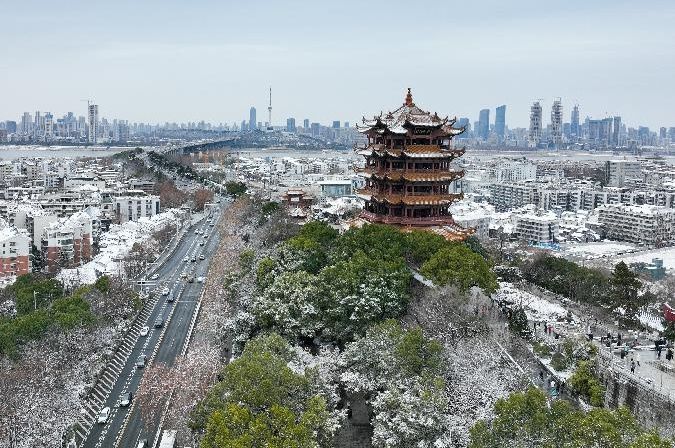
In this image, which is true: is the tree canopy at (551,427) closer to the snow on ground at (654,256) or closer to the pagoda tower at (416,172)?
the pagoda tower at (416,172)

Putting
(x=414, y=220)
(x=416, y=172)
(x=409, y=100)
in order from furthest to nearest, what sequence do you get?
(x=409, y=100) < (x=414, y=220) < (x=416, y=172)

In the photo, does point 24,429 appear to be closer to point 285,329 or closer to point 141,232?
point 285,329

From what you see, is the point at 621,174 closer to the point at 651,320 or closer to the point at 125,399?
the point at 651,320

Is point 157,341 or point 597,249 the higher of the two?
point 597,249

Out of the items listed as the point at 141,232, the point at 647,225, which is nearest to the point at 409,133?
the point at 141,232

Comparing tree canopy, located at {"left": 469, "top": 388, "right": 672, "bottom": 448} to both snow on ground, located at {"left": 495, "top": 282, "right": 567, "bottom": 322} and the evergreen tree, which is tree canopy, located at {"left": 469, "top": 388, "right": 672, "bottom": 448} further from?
the evergreen tree

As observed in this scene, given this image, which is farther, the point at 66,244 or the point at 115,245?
the point at 115,245

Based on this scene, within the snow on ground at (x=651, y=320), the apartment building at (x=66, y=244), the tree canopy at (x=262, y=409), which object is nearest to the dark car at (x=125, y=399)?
the tree canopy at (x=262, y=409)

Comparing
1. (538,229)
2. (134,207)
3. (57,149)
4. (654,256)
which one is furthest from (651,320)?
(57,149)
